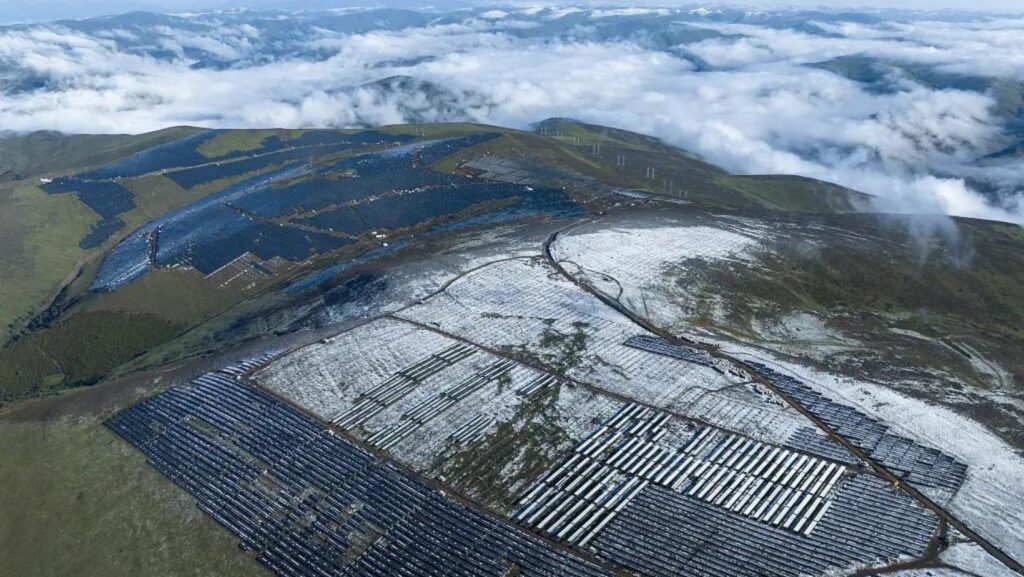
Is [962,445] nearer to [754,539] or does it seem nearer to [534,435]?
[754,539]

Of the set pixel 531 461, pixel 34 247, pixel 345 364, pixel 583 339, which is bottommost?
pixel 34 247

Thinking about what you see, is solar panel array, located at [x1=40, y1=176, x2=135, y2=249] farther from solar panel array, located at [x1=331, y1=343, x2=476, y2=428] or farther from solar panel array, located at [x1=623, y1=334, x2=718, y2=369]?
solar panel array, located at [x1=623, y1=334, x2=718, y2=369]

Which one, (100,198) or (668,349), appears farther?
(100,198)

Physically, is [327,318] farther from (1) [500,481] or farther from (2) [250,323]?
(1) [500,481]

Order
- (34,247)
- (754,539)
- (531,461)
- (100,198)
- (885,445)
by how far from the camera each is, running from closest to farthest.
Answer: (754,539) → (531,461) → (885,445) → (34,247) → (100,198)

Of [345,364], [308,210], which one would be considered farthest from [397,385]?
[308,210]

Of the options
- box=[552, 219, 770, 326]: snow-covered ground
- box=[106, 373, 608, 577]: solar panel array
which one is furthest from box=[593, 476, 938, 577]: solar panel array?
box=[552, 219, 770, 326]: snow-covered ground

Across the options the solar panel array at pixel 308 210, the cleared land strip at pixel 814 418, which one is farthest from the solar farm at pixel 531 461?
the solar panel array at pixel 308 210
